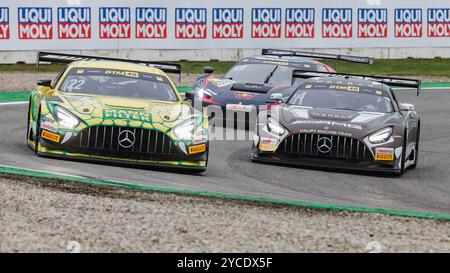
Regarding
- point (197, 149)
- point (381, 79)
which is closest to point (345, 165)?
point (197, 149)

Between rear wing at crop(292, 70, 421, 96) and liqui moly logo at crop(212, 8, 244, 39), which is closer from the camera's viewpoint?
rear wing at crop(292, 70, 421, 96)

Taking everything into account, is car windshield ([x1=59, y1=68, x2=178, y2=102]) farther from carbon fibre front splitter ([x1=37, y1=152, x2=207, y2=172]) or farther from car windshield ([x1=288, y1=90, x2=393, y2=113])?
car windshield ([x1=288, y1=90, x2=393, y2=113])

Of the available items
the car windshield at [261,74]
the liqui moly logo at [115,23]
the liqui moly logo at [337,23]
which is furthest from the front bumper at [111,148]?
the liqui moly logo at [337,23]

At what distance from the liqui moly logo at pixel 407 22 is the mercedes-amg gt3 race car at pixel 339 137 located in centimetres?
1571

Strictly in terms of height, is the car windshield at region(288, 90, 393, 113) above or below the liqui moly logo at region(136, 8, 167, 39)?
below

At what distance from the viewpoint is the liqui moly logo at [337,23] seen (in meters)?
29.7

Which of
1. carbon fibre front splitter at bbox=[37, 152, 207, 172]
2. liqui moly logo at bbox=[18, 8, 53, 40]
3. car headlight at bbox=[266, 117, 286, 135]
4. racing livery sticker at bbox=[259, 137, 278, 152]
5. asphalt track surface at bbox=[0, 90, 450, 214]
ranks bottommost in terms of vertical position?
asphalt track surface at bbox=[0, 90, 450, 214]

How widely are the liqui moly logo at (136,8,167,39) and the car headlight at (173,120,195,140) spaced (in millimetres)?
14141

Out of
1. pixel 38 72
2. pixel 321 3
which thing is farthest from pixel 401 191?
pixel 321 3

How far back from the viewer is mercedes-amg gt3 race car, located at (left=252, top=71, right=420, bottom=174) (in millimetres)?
14141

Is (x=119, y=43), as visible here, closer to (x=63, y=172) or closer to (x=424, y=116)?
(x=424, y=116)

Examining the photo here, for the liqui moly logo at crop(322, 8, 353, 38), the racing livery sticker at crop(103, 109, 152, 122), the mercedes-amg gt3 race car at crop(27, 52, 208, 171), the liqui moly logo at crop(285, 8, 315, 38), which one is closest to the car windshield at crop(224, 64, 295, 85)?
the mercedes-amg gt3 race car at crop(27, 52, 208, 171)

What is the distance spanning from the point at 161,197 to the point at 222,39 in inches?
719

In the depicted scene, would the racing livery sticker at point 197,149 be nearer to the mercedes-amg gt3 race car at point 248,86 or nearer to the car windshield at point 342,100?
the car windshield at point 342,100
